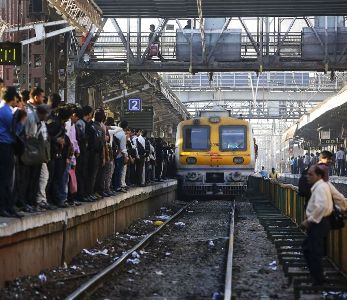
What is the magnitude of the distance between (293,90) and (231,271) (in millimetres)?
45690

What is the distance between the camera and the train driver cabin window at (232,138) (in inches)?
1135

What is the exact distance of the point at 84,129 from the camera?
46.1 ft

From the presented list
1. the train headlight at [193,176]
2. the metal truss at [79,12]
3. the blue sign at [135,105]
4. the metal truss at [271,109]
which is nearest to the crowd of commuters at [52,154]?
the metal truss at [79,12]

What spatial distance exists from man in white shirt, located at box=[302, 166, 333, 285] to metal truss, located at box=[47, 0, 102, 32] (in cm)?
903

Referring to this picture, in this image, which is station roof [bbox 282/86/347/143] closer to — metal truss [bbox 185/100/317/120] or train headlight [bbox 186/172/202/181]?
metal truss [bbox 185/100/317/120]

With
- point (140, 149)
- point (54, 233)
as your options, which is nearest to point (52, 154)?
point (54, 233)

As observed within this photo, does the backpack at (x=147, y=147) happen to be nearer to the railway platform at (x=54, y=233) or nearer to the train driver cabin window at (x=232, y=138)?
the railway platform at (x=54, y=233)

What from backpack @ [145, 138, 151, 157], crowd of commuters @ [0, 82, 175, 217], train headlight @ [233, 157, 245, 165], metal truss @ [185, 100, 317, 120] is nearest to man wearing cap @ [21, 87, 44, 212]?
crowd of commuters @ [0, 82, 175, 217]

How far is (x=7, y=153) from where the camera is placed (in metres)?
10.0

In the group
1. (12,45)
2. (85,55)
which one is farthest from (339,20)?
(12,45)

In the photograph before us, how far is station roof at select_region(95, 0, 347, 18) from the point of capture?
82.4 feet

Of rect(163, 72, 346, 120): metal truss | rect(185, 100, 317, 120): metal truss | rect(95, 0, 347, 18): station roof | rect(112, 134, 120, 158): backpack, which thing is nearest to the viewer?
rect(112, 134, 120, 158): backpack

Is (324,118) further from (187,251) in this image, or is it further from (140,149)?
(187,251)

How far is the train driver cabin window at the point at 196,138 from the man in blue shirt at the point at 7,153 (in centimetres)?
1874
